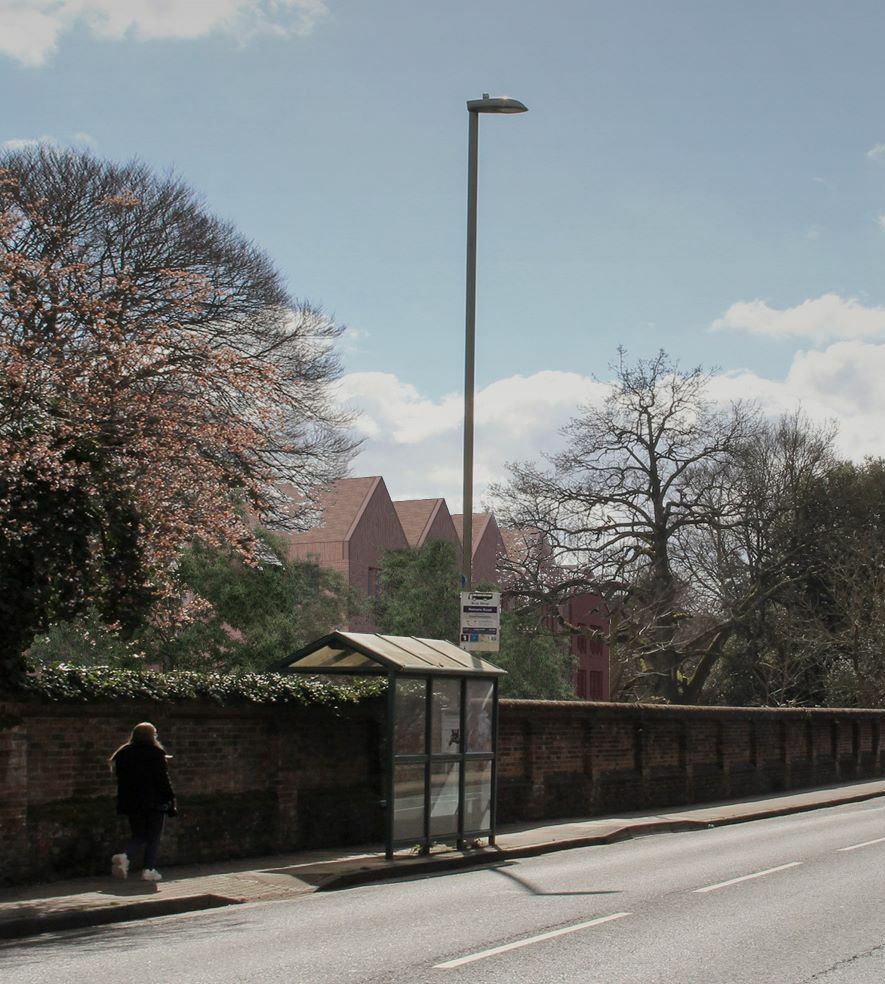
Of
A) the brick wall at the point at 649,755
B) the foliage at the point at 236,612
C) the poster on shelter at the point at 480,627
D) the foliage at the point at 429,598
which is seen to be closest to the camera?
the poster on shelter at the point at 480,627

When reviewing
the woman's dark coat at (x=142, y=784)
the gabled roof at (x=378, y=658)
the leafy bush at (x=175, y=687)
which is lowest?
A: the woman's dark coat at (x=142, y=784)

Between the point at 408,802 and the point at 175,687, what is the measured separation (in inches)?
122

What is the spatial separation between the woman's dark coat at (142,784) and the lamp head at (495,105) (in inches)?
407

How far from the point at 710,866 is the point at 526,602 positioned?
1145 inches

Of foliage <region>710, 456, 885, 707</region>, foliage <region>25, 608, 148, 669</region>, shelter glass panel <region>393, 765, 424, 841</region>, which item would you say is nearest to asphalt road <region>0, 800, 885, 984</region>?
shelter glass panel <region>393, 765, 424, 841</region>

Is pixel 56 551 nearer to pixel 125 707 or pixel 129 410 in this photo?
pixel 125 707

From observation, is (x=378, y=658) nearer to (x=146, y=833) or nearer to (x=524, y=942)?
(x=146, y=833)

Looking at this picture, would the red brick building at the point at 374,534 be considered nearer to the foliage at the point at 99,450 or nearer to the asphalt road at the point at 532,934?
the foliage at the point at 99,450

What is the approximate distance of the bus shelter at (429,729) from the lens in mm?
15844

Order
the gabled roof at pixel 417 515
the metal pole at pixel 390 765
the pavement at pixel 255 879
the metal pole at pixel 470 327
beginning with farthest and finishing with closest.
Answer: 1. the gabled roof at pixel 417 515
2. the metal pole at pixel 470 327
3. the metal pole at pixel 390 765
4. the pavement at pixel 255 879

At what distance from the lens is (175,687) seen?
15.2 m

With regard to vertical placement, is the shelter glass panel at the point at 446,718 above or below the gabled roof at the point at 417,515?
below

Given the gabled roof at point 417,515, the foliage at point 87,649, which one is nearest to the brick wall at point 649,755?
the foliage at point 87,649

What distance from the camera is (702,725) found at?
28609mm
